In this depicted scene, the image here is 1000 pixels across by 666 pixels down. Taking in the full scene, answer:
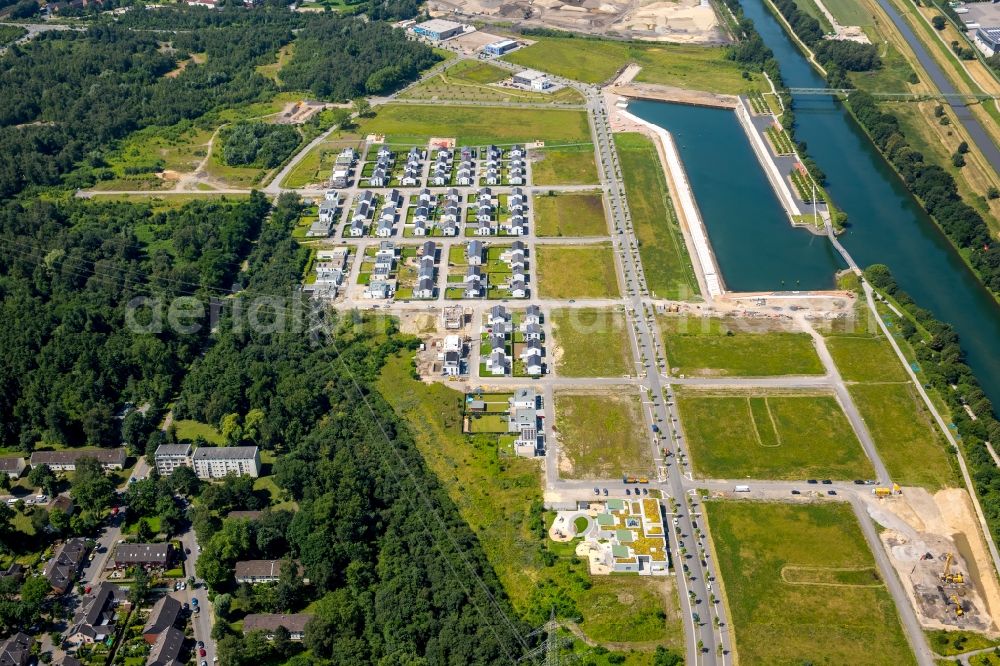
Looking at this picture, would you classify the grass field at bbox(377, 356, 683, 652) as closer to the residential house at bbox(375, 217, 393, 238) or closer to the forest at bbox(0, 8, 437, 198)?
the residential house at bbox(375, 217, 393, 238)

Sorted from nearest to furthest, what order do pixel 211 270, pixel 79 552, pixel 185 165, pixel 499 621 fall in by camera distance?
pixel 499 621 < pixel 79 552 < pixel 211 270 < pixel 185 165

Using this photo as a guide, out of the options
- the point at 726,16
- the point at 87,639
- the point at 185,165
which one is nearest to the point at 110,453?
the point at 87,639

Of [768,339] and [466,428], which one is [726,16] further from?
[466,428]

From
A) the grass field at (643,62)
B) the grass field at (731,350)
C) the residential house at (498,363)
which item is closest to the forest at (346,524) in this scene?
the residential house at (498,363)

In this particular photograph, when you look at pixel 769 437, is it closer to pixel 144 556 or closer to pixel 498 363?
pixel 498 363

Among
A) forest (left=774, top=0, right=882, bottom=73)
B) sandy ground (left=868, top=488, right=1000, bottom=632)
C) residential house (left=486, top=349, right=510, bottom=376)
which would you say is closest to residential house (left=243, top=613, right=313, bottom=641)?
residential house (left=486, top=349, right=510, bottom=376)

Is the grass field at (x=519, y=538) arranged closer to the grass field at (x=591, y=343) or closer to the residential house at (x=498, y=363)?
the residential house at (x=498, y=363)
